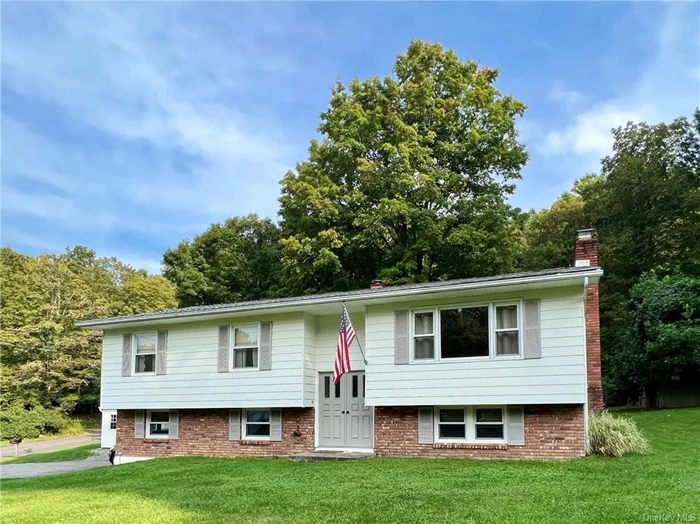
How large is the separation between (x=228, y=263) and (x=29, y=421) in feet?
42.8

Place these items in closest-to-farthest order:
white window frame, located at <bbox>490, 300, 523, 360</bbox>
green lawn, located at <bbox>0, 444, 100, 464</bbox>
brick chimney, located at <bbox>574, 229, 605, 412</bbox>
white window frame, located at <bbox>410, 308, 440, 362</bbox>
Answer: white window frame, located at <bbox>490, 300, 523, 360</bbox>
brick chimney, located at <bbox>574, 229, 605, 412</bbox>
white window frame, located at <bbox>410, 308, 440, 362</bbox>
green lawn, located at <bbox>0, 444, 100, 464</bbox>

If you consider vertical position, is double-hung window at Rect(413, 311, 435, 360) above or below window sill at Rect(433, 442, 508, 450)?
above

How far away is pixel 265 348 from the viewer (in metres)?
15.1

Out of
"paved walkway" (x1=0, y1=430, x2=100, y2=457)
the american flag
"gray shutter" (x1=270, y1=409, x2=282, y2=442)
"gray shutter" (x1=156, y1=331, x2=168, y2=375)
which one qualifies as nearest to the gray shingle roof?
"gray shutter" (x1=156, y1=331, x2=168, y2=375)

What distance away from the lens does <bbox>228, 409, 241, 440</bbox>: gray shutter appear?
50.5ft

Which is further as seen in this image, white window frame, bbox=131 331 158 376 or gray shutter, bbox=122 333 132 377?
gray shutter, bbox=122 333 132 377

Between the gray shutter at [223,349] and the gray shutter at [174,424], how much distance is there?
1.98m

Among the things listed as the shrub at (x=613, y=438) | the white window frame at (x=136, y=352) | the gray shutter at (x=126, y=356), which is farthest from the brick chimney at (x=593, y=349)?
the gray shutter at (x=126, y=356)

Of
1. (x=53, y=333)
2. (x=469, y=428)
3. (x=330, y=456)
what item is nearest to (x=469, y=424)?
(x=469, y=428)

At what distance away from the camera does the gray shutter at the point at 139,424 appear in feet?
55.0

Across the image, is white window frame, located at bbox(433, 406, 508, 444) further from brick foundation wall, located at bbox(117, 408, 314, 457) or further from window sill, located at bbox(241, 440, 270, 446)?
window sill, located at bbox(241, 440, 270, 446)

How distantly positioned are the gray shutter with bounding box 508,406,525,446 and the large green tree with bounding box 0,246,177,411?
29848 millimetres

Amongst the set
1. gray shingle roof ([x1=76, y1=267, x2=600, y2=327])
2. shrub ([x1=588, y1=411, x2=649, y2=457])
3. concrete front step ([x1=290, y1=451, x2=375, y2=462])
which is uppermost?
gray shingle roof ([x1=76, y1=267, x2=600, y2=327])

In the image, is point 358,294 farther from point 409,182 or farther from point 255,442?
point 409,182
